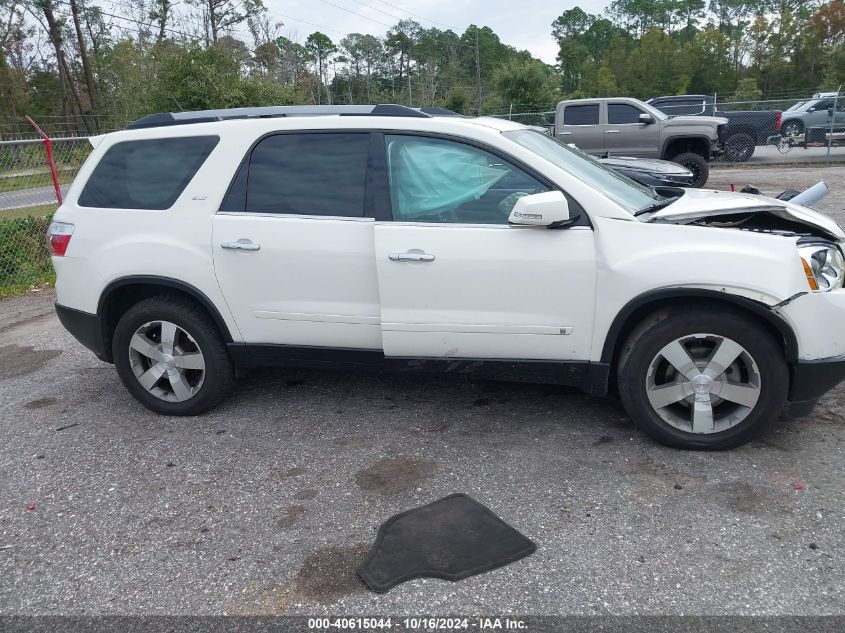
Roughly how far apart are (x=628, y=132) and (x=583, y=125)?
41.5 inches

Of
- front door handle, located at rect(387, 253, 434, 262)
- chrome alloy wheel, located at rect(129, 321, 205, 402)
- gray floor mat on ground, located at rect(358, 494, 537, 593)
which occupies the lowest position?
gray floor mat on ground, located at rect(358, 494, 537, 593)

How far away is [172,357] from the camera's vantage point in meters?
4.27

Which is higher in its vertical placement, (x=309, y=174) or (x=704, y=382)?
(x=309, y=174)

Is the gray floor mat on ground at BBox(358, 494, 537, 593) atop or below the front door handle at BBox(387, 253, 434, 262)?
below

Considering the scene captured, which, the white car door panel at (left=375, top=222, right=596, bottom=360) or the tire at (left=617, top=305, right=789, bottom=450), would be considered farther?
the white car door panel at (left=375, top=222, right=596, bottom=360)

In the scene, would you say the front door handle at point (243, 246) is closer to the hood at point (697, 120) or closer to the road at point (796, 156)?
the hood at point (697, 120)

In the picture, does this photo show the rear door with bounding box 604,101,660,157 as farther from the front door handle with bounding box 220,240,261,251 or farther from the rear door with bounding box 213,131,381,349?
the front door handle with bounding box 220,240,261,251

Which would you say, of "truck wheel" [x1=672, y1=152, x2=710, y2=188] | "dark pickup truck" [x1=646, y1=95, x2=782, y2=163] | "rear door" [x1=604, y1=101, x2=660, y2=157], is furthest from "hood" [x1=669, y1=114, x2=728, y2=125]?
"dark pickup truck" [x1=646, y1=95, x2=782, y2=163]

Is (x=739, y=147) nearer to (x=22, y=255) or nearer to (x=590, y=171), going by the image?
(x=590, y=171)

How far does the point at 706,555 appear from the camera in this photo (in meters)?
2.79

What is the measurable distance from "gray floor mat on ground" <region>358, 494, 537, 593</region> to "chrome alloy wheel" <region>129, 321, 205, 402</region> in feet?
6.03

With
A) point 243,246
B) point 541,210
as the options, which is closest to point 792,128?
point 541,210

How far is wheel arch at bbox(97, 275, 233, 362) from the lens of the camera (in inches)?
162

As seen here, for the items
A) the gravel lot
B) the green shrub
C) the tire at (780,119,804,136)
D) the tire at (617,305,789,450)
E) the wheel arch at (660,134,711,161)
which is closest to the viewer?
the gravel lot
